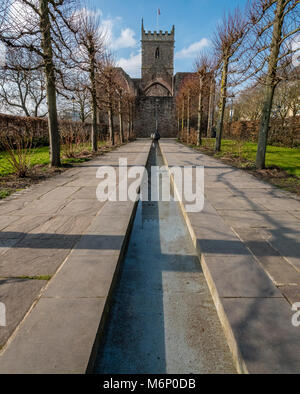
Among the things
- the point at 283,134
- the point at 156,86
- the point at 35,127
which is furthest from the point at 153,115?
the point at 35,127

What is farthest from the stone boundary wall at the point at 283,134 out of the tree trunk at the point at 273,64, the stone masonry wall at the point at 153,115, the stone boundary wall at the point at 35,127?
the stone masonry wall at the point at 153,115

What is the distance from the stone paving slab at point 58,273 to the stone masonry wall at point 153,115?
3001cm

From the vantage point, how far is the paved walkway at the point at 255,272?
131cm

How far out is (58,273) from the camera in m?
1.97

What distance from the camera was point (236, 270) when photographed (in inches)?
79.8

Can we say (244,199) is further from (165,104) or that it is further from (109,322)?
(165,104)

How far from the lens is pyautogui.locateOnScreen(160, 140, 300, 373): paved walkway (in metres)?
1.31

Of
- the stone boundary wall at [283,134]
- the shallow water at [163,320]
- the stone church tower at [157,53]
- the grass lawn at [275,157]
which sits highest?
the stone church tower at [157,53]

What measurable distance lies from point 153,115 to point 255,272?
105 ft

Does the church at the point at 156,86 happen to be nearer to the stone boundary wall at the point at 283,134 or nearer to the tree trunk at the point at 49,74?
the stone boundary wall at the point at 283,134

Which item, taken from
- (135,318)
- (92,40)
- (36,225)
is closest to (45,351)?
(135,318)

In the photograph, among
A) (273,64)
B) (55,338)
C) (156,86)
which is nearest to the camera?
(55,338)

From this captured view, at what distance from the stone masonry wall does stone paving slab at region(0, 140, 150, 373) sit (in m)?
30.0

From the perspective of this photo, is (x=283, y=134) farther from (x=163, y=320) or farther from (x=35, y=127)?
(x=163, y=320)
